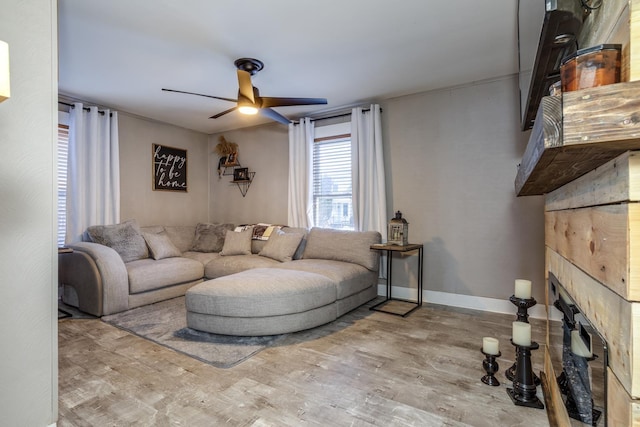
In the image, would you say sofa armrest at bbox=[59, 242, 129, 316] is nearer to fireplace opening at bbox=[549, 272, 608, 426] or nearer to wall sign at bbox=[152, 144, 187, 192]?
wall sign at bbox=[152, 144, 187, 192]

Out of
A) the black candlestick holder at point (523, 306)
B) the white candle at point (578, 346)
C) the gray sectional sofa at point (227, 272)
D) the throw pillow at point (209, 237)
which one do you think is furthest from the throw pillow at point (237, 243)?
the white candle at point (578, 346)

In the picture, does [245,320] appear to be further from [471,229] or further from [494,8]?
[494,8]

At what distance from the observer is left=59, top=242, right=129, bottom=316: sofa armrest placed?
3.18 metres

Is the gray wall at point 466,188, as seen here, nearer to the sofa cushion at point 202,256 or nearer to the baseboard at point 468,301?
the baseboard at point 468,301

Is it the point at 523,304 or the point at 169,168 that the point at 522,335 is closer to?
the point at 523,304

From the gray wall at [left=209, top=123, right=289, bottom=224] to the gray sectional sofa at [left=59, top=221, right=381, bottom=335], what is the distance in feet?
1.90

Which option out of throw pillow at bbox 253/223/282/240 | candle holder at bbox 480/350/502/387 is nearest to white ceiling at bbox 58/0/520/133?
throw pillow at bbox 253/223/282/240

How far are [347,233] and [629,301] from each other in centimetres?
334

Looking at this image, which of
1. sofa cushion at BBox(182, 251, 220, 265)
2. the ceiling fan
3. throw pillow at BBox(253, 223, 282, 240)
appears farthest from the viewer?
throw pillow at BBox(253, 223, 282, 240)

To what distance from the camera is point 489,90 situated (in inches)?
133

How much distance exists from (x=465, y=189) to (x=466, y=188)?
1 centimetres

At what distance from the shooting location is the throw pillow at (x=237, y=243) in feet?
14.5

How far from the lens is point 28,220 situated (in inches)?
53.8

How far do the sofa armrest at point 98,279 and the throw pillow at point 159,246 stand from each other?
69 cm
